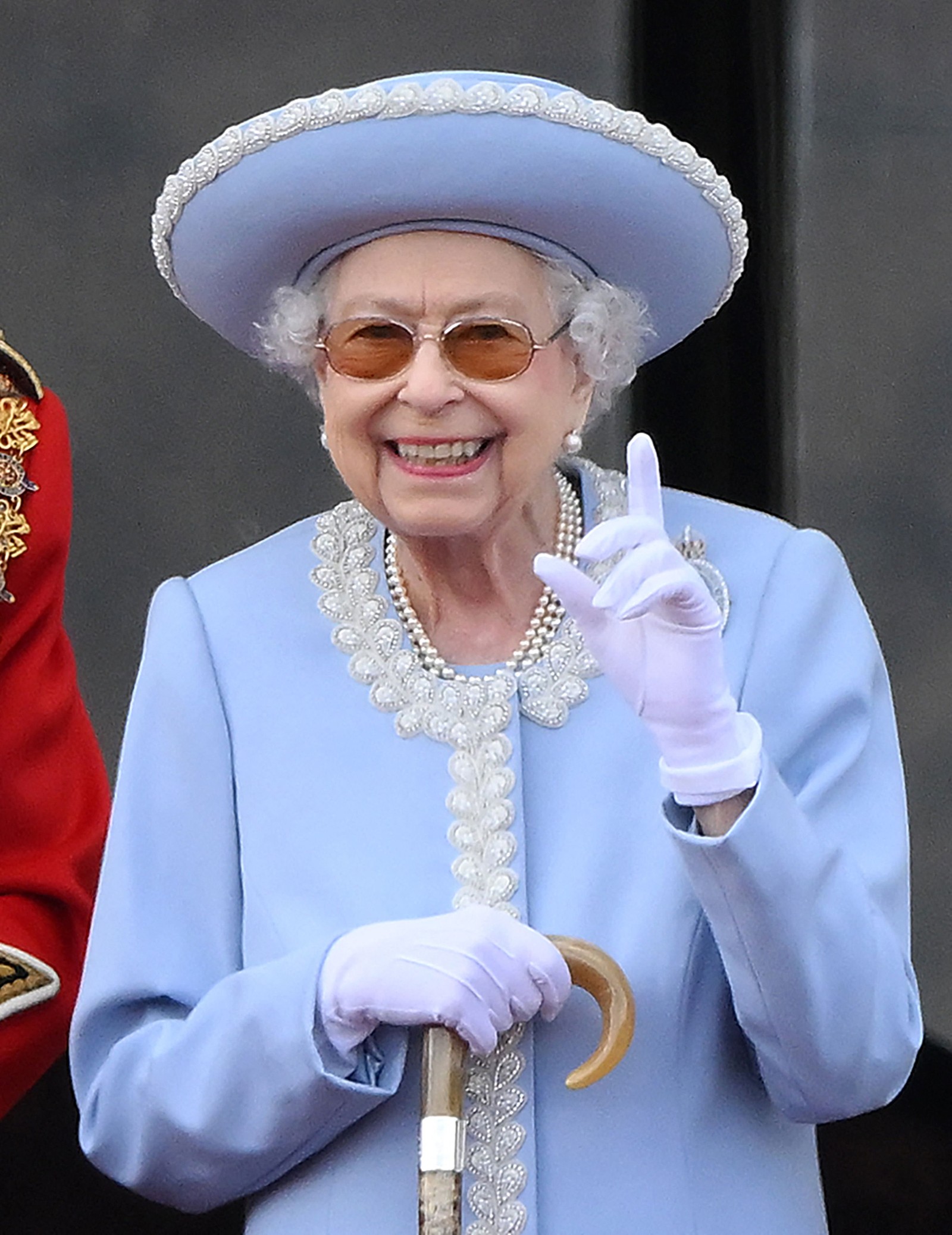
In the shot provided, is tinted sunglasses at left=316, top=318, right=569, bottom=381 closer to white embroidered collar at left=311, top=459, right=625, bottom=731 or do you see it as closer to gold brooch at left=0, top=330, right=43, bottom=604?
white embroidered collar at left=311, top=459, right=625, bottom=731

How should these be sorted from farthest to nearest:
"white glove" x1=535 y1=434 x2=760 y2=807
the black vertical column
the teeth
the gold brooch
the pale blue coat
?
1. the black vertical column
2. the gold brooch
3. the teeth
4. the pale blue coat
5. "white glove" x1=535 y1=434 x2=760 y2=807

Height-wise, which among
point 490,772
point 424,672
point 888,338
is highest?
point 888,338

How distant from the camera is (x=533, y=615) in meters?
2.87

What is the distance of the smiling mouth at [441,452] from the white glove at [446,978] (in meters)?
0.44

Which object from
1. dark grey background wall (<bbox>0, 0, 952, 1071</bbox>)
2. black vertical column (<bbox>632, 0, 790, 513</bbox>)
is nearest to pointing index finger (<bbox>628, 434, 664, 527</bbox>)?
black vertical column (<bbox>632, 0, 790, 513</bbox>)

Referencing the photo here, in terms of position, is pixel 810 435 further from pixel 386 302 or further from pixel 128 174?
pixel 386 302

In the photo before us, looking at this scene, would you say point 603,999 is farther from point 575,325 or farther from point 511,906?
point 575,325

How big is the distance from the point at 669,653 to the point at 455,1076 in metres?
0.45

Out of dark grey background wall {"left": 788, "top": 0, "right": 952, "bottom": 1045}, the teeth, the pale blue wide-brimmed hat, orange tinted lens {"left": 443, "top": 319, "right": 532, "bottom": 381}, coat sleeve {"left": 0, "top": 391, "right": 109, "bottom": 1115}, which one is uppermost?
dark grey background wall {"left": 788, "top": 0, "right": 952, "bottom": 1045}

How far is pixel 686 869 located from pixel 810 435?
1.88 meters

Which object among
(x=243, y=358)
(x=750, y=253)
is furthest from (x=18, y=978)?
(x=750, y=253)

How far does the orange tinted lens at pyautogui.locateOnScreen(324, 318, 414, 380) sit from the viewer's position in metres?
2.69

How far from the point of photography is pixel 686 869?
100 inches

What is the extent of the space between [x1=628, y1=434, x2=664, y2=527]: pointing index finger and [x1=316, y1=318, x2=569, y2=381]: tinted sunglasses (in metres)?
Result: 0.21
